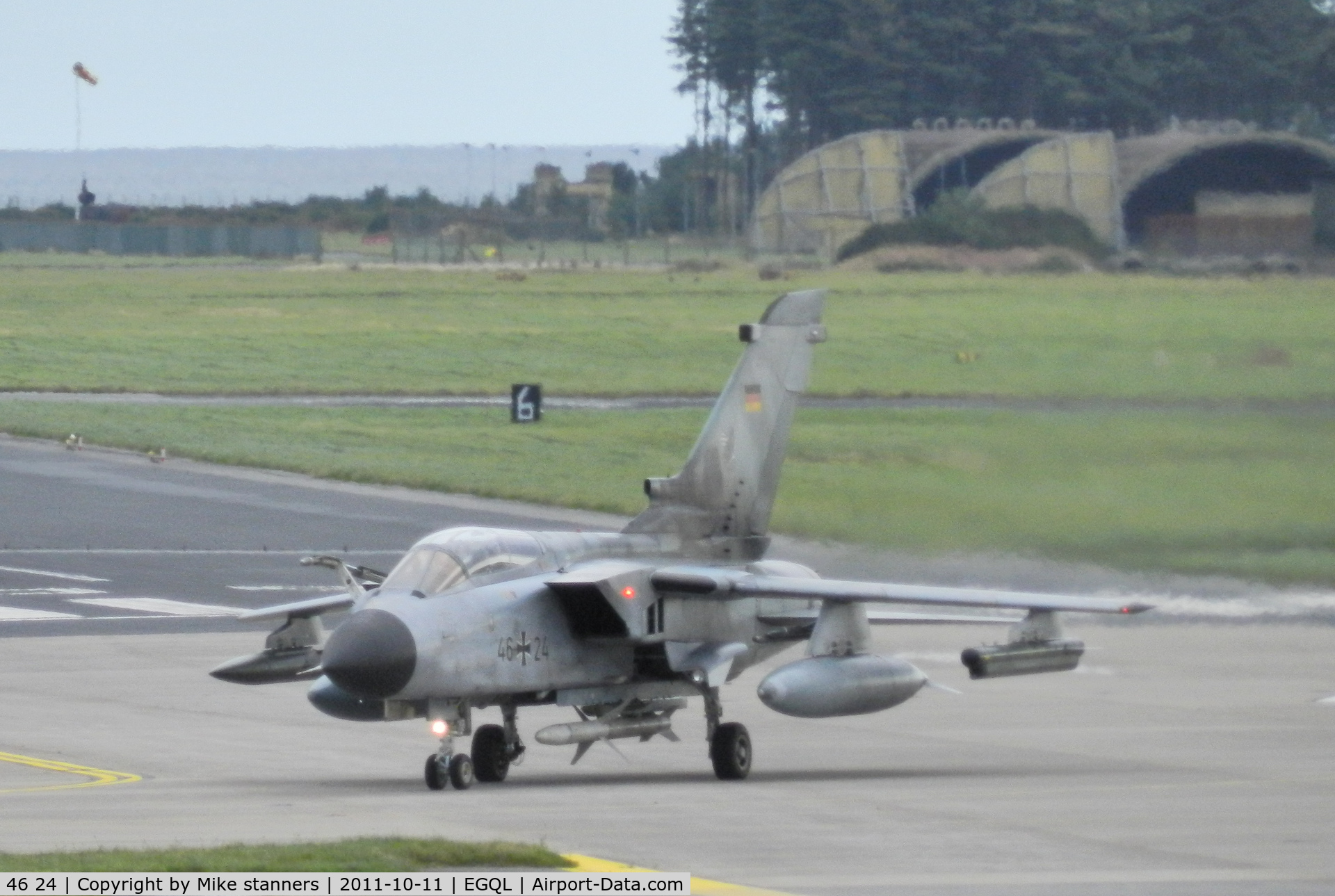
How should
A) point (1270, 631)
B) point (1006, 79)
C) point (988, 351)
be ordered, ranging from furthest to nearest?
point (1006, 79) → point (988, 351) → point (1270, 631)

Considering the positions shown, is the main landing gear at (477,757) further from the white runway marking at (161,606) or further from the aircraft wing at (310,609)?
the white runway marking at (161,606)

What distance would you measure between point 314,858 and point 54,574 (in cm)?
2574

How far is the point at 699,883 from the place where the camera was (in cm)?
1440

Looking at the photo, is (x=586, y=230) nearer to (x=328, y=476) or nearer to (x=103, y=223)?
(x=103, y=223)

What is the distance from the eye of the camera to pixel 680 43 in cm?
14700

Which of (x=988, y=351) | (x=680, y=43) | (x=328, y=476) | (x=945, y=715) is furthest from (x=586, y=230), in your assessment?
(x=945, y=715)

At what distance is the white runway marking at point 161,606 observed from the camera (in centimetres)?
3421

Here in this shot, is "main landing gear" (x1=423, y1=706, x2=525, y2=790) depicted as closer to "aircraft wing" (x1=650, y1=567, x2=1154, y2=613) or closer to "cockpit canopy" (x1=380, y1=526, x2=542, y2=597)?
"cockpit canopy" (x1=380, y1=526, x2=542, y2=597)

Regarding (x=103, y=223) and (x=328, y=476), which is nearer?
(x=328, y=476)

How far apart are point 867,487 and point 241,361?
40.8 m

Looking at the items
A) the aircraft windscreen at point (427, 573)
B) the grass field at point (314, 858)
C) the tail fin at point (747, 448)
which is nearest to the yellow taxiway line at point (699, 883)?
the grass field at point (314, 858)

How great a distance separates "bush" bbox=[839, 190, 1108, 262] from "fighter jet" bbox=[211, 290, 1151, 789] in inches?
1697
